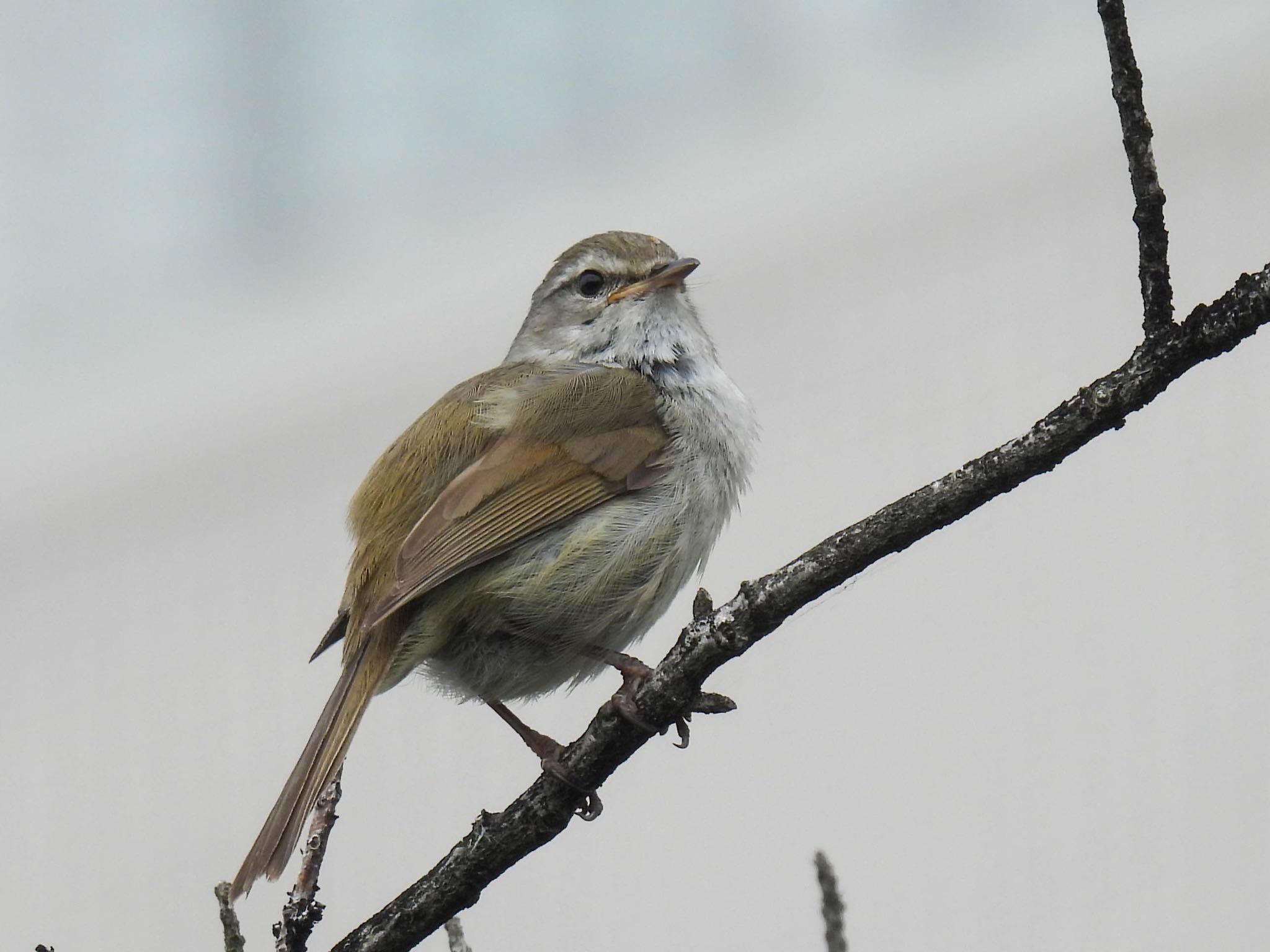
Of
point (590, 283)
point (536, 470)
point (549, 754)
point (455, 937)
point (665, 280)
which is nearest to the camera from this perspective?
point (455, 937)

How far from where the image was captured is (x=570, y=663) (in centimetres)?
363

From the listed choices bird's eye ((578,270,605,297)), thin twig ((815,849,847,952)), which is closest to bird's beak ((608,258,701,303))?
bird's eye ((578,270,605,297))

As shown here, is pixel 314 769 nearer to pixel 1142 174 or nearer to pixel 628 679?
pixel 628 679

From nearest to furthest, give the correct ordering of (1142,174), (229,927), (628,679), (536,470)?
(1142,174) → (229,927) → (628,679) → (536,470)

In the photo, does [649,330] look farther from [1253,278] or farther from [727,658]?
[1253,278]

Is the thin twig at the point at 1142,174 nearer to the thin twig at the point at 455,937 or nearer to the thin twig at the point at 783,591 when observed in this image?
the thin twig at the point at 783,591

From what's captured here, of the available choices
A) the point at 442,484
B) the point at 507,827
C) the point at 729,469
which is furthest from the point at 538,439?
the point at 507,827

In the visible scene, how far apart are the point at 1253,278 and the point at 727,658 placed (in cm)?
102

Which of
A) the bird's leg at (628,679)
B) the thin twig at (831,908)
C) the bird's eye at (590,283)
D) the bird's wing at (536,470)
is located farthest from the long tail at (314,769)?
the bird's eye at (590,283)

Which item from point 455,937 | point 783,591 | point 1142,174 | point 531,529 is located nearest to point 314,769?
point 455,937

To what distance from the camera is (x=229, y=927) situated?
2.22 meters

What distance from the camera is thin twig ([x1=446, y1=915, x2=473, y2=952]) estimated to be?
8.49 feet

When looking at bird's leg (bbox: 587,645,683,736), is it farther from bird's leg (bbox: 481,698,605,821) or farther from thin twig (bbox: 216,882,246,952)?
thin twig (bbox: 216,882,246,952)

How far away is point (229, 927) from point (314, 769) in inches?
29.0
